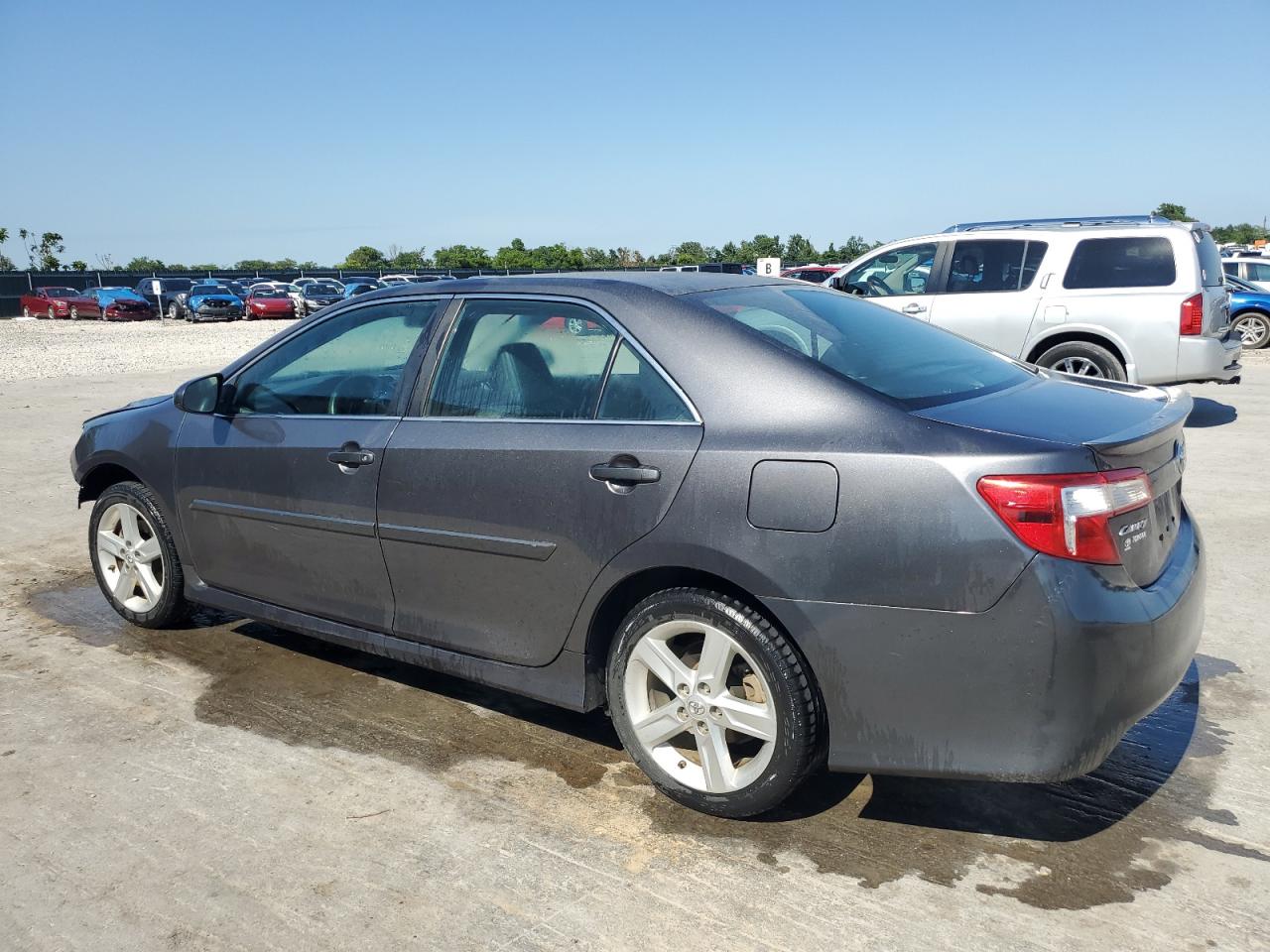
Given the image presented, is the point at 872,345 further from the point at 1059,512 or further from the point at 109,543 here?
the point at 109,543

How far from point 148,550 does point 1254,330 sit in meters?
19.3

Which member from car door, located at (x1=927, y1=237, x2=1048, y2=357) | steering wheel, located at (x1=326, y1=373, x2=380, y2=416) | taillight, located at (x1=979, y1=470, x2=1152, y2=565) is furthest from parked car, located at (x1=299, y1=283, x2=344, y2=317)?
taillight, located at (x1=979, y1=470, x2=1152, y2=565)

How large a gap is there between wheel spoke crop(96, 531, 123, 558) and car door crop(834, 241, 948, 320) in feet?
25.1

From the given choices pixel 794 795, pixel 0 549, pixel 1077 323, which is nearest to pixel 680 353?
pixel 794 795

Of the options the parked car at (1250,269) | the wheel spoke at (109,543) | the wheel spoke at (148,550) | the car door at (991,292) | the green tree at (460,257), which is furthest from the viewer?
the green tree at (460,257)

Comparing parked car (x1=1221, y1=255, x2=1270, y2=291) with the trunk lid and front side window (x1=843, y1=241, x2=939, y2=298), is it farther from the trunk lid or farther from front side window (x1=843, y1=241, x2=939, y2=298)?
the trunk lid

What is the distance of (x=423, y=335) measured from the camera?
12.8ft

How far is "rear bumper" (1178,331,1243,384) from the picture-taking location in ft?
31.6

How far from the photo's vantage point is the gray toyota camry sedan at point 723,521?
267cm

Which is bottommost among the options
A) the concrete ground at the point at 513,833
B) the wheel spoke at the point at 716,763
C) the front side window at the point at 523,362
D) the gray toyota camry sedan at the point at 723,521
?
the concrete ground at the point at 513,833

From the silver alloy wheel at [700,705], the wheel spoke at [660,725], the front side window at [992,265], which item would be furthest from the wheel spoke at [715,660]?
the front side window at [992,265]

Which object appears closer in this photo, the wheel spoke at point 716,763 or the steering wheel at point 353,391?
the wheel spoke at point 716,763

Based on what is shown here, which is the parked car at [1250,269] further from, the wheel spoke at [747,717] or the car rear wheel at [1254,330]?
the wheel spoke at [747,717]

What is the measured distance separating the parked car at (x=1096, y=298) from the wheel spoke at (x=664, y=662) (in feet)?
24.8
